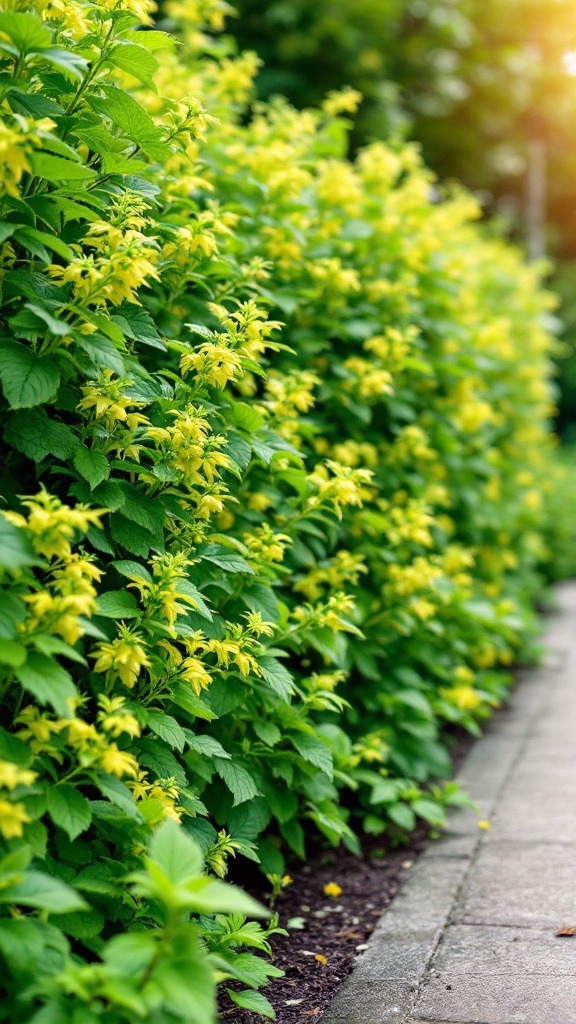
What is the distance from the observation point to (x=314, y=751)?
2.63 meters

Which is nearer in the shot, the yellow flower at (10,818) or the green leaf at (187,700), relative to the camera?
the yellow flower at (10,818)

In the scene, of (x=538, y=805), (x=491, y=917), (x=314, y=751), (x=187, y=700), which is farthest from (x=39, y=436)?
(x=538, y=805)

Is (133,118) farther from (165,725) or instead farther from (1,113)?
(165,725)

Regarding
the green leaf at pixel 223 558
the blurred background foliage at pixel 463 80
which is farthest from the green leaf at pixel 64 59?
the blurred background foliage at pixel 463 80

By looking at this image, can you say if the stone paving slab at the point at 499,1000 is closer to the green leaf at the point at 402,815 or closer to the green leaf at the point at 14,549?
the green leaf at the point at 402,815

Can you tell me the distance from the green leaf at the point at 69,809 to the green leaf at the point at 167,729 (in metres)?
0.26

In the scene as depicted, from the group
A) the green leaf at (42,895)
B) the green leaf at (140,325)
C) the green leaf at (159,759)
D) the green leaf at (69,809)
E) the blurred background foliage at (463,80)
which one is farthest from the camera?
the blurred background foliage at (463,80)

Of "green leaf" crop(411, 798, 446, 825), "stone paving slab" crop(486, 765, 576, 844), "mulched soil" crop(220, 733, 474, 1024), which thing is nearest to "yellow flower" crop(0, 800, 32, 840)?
"mulched soil" crop(220, 733, 474, 1024)

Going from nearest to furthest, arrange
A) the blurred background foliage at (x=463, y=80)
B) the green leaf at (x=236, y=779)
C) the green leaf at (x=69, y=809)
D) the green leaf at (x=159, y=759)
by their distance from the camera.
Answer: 1. the green leaf at (x=69, y=809)
2. the green leaf at (x=159, y=759)
3. the green leaf at (x=236, y=779)
4. the blurred background foliage at (x=463, y=80)

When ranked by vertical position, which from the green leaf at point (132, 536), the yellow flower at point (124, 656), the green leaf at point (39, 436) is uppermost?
the green leaf at point (39, 436)

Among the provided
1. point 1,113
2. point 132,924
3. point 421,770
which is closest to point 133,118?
point 1,113

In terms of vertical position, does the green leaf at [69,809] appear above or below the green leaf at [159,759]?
above

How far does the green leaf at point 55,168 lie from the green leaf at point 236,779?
1.40 m

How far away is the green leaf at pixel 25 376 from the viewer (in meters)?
1.91
